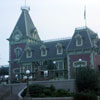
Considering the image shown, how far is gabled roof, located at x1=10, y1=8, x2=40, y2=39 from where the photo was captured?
5053 cm

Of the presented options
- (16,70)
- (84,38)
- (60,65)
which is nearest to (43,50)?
(60,65)

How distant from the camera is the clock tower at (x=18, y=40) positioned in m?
49.9

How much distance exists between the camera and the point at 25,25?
51.3 metres

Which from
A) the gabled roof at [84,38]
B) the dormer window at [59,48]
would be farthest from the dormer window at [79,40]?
the dormer window at [59,48]

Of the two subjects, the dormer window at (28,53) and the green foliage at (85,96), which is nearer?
the green foliage at (85,96)

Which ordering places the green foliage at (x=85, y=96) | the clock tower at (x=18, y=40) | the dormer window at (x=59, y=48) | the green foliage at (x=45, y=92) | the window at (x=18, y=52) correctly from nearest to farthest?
1. the green foliage at (x=85, y=96)
2. the green foliage at (x=45, y=92)
3. the dormer window at (x=59, y=48)
4. the clock tower at (x=18, y=40)
5. the window at (x=18, y=52)

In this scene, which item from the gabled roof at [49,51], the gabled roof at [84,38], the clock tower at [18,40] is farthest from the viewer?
the clock tower at [18,40]

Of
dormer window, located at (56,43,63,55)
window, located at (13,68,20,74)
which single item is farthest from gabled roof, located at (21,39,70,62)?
window, located at (13,68,20,74)

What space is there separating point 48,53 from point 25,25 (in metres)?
8.50

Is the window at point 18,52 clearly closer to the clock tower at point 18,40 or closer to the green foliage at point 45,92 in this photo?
the clock tower at point 18,40

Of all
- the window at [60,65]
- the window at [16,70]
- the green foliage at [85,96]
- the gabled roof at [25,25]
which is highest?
the gabled roof at [25,25]

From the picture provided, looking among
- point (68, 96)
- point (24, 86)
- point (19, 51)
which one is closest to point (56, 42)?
point (19, 51)

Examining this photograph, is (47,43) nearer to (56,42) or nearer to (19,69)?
(56,42)

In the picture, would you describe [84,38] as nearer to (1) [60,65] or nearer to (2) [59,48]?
(2) [59,48]
